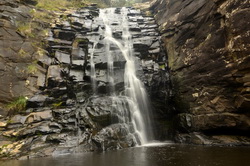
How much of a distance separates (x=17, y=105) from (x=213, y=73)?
13.4m

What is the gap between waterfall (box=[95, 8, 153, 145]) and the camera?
1267 centimetres

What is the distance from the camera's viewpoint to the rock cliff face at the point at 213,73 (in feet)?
32.4

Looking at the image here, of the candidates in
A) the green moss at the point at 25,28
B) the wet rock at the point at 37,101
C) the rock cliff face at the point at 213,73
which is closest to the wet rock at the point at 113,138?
the rock cliff face at the point at 213,73

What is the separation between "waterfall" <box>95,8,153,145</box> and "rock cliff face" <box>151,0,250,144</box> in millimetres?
2410

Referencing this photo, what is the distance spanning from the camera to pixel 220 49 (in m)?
11.1

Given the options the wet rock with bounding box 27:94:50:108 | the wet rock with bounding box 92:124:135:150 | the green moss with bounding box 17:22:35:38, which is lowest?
the wet rock with bounding box 92:124:135:150

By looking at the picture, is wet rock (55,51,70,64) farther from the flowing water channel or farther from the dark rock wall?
the flowing water channel

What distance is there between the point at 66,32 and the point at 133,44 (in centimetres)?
723

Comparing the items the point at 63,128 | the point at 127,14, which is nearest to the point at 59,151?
the point at 63,128

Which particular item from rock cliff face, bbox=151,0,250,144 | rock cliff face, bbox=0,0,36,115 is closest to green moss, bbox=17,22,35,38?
rock cliff face, bbox=0,0,36,115

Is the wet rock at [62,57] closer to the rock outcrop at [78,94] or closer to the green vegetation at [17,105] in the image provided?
the rock outcrop at [78,94]

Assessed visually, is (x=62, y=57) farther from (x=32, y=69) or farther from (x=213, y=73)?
(x=213, y=73)

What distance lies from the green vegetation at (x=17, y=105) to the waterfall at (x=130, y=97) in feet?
21.0

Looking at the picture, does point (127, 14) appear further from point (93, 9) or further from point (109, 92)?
point (109, 92)
